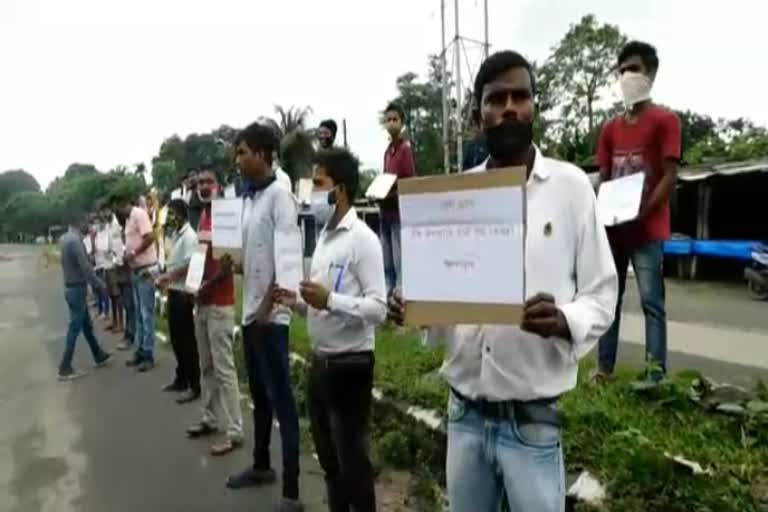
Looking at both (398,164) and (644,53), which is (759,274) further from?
(644,53)

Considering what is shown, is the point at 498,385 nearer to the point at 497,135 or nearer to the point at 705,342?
the point at 497,135

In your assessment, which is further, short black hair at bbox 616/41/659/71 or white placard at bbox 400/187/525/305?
short black hair at bbox 616/41/659/71

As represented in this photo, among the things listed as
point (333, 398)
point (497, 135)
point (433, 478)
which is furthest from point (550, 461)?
point (433, 478)

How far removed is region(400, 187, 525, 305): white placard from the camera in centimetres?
189

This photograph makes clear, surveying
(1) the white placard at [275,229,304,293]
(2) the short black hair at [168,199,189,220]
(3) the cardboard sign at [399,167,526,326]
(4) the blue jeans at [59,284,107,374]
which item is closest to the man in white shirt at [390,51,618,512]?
(3) the cardboard sign at [399,167,526,326]

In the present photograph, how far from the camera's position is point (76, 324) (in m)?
9.11

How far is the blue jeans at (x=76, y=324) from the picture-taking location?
29.3 feet

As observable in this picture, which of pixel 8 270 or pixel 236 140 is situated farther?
pixel 8 270

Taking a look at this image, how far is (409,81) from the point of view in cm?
4709

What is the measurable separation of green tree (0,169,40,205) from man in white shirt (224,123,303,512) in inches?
4214

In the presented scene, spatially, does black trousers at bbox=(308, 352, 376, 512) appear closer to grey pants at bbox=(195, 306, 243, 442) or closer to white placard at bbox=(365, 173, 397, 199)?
grey pants at bbox=(195, 306, 243, 442)

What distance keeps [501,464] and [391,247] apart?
5.40 metres

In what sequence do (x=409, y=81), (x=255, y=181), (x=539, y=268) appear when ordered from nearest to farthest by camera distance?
(x=539, y=268) < (x=255, y=181) < (x=409, y=81)

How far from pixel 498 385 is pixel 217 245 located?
2.98 m
